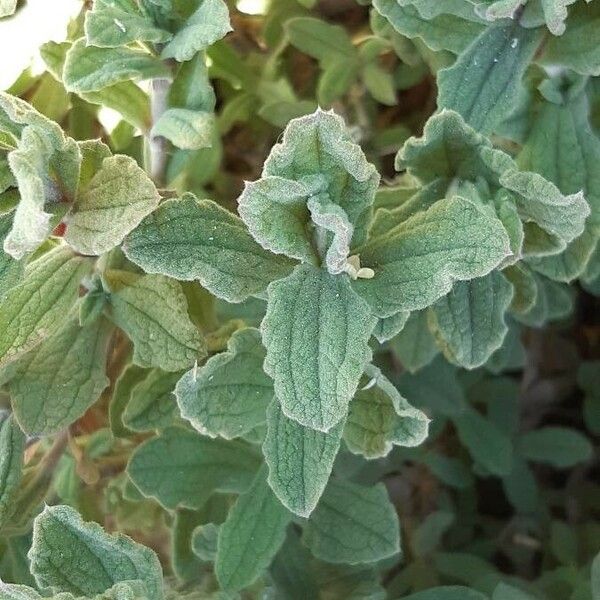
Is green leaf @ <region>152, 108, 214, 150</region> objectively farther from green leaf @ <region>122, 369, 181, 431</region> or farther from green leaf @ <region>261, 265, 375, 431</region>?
green leaf @ <region>122, 369, 181, 431</region>

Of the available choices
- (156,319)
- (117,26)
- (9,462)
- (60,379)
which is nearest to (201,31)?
(117,26)

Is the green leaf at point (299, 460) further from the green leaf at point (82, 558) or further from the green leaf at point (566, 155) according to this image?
the green leaf at point (566, 155)

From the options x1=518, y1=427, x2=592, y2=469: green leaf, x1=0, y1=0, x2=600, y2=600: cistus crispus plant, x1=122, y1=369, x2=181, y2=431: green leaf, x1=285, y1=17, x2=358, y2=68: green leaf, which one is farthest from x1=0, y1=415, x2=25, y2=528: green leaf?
x1=518, y1=427, x2=592, y2=469: green leaf

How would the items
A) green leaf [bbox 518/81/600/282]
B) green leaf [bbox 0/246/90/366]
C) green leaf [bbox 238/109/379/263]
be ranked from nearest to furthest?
1. green leaf [bbox 238/109/379/263]
2. green leaf [bbox 0/246/90/366]
3. green leaf [bbox 518/81/600/282]

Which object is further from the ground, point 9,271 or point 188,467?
point 9,271

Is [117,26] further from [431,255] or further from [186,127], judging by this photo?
[431,255]

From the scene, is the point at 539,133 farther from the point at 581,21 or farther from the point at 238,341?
the point at 238,341
